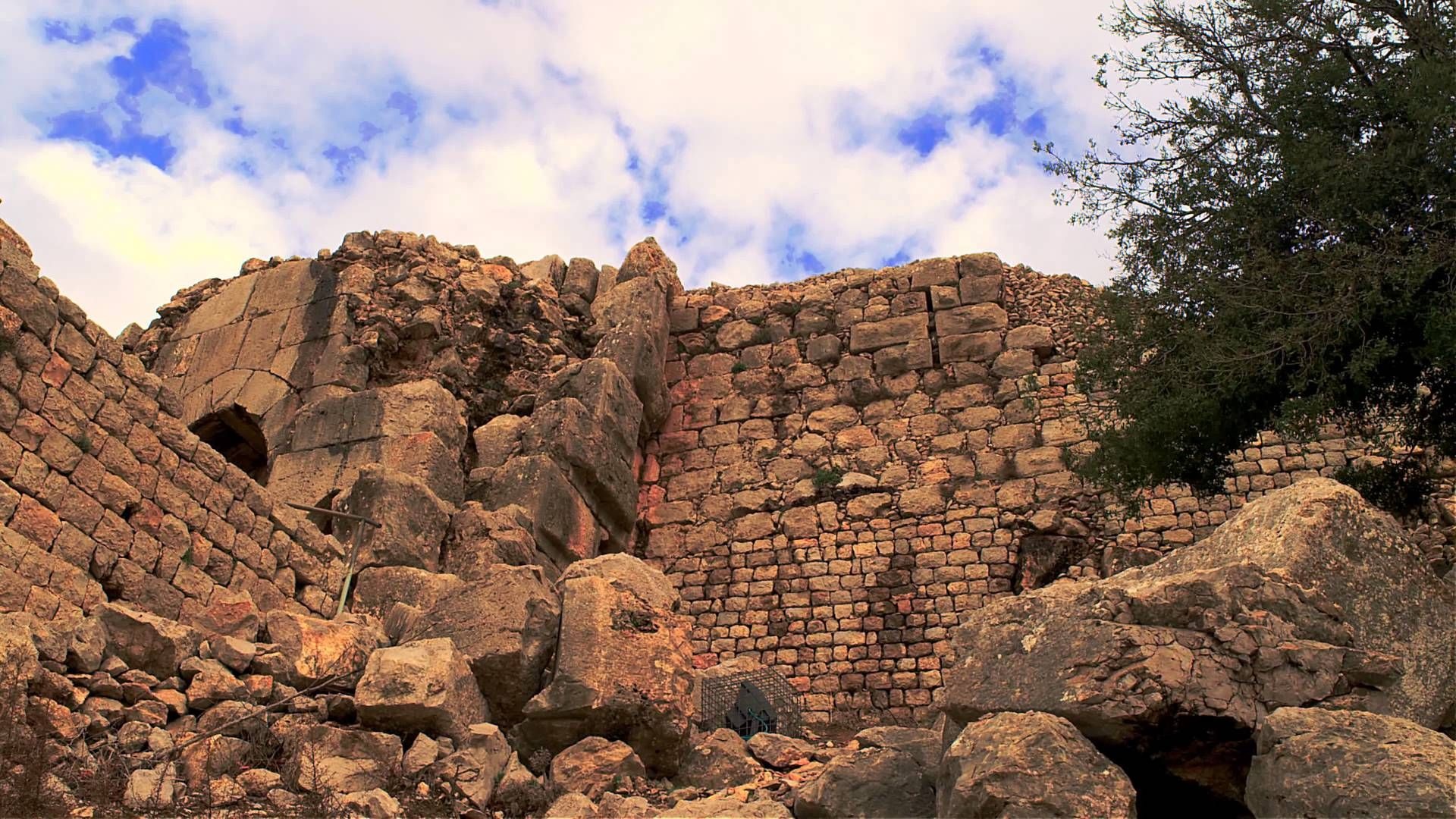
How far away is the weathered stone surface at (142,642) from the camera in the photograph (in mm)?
6414

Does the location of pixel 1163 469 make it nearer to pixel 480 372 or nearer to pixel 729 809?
pixel 729 809

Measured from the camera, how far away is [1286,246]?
899 cm

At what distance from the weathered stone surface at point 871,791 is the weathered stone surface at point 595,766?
38.0 inches

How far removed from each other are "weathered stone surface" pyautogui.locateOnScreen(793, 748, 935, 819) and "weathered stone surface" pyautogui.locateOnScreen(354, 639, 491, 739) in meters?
1.66

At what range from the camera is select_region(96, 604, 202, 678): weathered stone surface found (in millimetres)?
6414

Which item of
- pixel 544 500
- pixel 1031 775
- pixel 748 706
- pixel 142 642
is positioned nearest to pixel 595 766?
pixel 142 642

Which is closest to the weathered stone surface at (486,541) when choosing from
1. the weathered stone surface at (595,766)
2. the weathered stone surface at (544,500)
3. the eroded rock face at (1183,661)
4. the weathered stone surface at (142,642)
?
the weathered stone surface at (544,500)

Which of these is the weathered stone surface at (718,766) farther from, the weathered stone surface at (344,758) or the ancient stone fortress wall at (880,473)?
the ancient stone fortress wall at (880,473)

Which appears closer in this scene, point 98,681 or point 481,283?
point 98,681

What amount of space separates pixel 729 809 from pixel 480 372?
7.18 m

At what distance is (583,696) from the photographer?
7.01 m

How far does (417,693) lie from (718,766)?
5.29 feet

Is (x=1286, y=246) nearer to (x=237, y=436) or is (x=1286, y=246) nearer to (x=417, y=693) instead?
(x=417, y=693)

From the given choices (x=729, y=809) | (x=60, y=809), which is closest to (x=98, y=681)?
(x=60, y=809)
